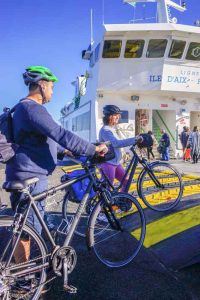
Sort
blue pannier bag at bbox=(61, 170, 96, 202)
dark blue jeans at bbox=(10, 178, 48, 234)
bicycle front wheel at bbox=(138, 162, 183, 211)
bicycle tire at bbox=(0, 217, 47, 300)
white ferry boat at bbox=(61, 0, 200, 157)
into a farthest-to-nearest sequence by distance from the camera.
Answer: white ferry boat at bbox=(61, 0, 200, 157)
bicycle front wheel at bbox=(138, 162, 183, 211)
blue pannier bag at bbox=(61, 170, 96, 202)
dark blue jeans at bbox=(10, 178, 48, 234)
bicycle tire at bbox=(0, 217, 47, 300)

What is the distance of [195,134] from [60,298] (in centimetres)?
1339

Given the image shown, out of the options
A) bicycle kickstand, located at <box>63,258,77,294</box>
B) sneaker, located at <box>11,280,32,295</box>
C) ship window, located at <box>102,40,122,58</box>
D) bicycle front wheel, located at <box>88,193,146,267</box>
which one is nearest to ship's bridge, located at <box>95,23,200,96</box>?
ship window, located at <box>102,40,122,58</box>

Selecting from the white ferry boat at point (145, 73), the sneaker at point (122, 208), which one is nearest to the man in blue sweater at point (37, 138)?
the sneaker at point (122, 208)

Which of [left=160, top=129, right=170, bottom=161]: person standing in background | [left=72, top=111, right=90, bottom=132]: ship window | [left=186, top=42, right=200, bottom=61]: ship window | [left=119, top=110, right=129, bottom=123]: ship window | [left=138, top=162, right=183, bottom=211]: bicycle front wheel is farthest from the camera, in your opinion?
[left=72, top=111, right=90, bottom=132]: ship window

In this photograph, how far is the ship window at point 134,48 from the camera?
15195 mm

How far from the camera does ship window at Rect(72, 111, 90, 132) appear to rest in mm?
18327

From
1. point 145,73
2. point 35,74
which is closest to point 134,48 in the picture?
point 145,73

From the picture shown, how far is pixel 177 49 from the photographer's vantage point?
15.7 meters

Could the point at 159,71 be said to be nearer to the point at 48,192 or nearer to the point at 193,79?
the point at 193,79

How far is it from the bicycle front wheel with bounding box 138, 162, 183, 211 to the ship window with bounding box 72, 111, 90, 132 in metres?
12.5

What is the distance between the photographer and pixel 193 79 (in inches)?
640

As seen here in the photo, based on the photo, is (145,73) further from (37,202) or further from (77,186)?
(37,202)

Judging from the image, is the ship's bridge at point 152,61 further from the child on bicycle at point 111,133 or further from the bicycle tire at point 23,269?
the bicycle tire at point 23,269

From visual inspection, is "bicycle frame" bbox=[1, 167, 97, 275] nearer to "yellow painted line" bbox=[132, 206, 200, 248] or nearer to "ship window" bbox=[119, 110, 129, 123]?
"yellow painted line" bbox=[132, 206, 200, 248]
